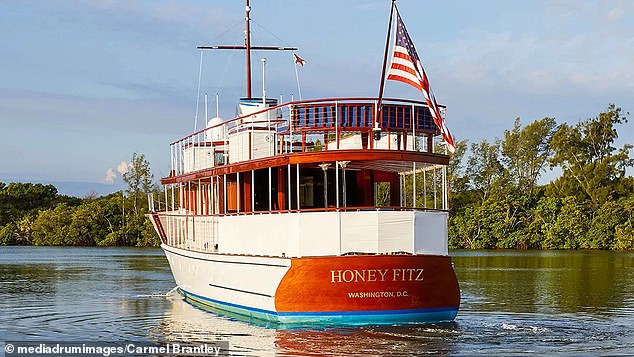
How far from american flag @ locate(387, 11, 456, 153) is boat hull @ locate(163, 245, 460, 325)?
316 cm

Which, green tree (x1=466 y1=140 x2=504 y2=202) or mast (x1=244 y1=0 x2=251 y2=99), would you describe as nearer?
mast (x1=244 y1=0 x2=251 y2=99)

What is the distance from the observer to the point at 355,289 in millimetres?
22828

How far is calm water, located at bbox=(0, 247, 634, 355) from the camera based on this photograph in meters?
21.4

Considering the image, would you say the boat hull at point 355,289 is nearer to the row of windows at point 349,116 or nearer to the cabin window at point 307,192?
the cabin window at point 307,192

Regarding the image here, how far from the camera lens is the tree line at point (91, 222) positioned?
368 feet

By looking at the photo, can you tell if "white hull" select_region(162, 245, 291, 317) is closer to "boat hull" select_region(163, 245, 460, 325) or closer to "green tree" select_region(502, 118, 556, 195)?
"boat hull" select_region(163, 245, 460, 325)

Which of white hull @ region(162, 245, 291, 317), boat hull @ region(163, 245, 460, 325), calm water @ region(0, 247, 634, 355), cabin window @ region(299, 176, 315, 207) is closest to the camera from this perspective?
calm water @ region(0, 247, 634, 355)

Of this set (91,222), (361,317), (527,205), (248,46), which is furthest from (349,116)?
(91,222)

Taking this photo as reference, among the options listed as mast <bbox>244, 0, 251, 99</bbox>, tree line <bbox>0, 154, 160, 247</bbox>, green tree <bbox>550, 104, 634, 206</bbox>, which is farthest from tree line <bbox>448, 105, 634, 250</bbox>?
mast <bbox>244, 0, 251, 99</bbox>

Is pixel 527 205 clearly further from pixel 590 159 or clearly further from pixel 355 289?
pixel 355 289

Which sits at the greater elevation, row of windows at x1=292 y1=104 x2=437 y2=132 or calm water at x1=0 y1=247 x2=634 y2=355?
row of windows at x1=292 y1=104 x2=437 y2=132

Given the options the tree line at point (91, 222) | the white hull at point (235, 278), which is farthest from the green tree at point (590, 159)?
the white hull at point (235, 278)

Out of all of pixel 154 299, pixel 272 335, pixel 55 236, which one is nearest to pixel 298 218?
pixel 272 335

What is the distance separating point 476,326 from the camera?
82.2ft
